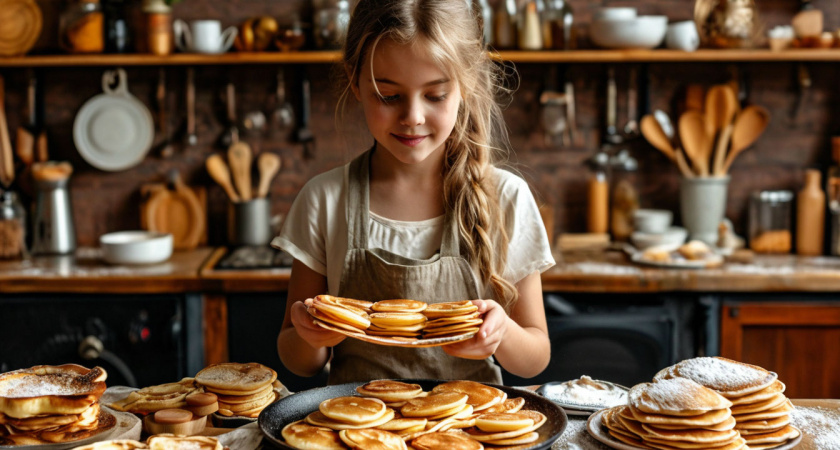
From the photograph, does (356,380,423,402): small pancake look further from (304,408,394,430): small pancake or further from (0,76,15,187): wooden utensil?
(0,76,15,187): wooden utensil

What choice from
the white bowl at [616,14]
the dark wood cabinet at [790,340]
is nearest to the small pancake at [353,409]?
the dark wood cabinet at [790,340]

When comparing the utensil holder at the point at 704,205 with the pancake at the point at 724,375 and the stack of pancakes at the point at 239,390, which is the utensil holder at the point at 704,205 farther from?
the stack of pancakes at the point at 239,390

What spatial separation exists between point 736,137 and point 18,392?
2.84 meters

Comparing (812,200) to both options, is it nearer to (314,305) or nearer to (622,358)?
(622,358)

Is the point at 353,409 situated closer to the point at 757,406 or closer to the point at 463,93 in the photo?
the point at 757,406

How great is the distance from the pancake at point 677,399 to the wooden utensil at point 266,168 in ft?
7.78

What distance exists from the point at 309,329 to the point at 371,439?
0.24 m

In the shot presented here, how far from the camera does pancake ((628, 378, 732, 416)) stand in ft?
3.80

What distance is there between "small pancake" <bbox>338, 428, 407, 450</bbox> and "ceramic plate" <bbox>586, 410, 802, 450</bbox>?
0.97 ft

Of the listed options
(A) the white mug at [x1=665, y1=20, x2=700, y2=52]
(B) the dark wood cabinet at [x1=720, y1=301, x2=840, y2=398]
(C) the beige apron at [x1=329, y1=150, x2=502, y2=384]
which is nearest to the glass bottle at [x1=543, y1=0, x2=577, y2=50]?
(A) the white mug at [x1=665, y1=20, x2=700, y2=52]

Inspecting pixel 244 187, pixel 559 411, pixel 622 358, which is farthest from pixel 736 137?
pixel 559 411

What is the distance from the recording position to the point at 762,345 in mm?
2777

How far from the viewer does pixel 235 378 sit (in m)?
1.41

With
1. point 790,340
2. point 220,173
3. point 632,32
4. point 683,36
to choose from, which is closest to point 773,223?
point 790,340
